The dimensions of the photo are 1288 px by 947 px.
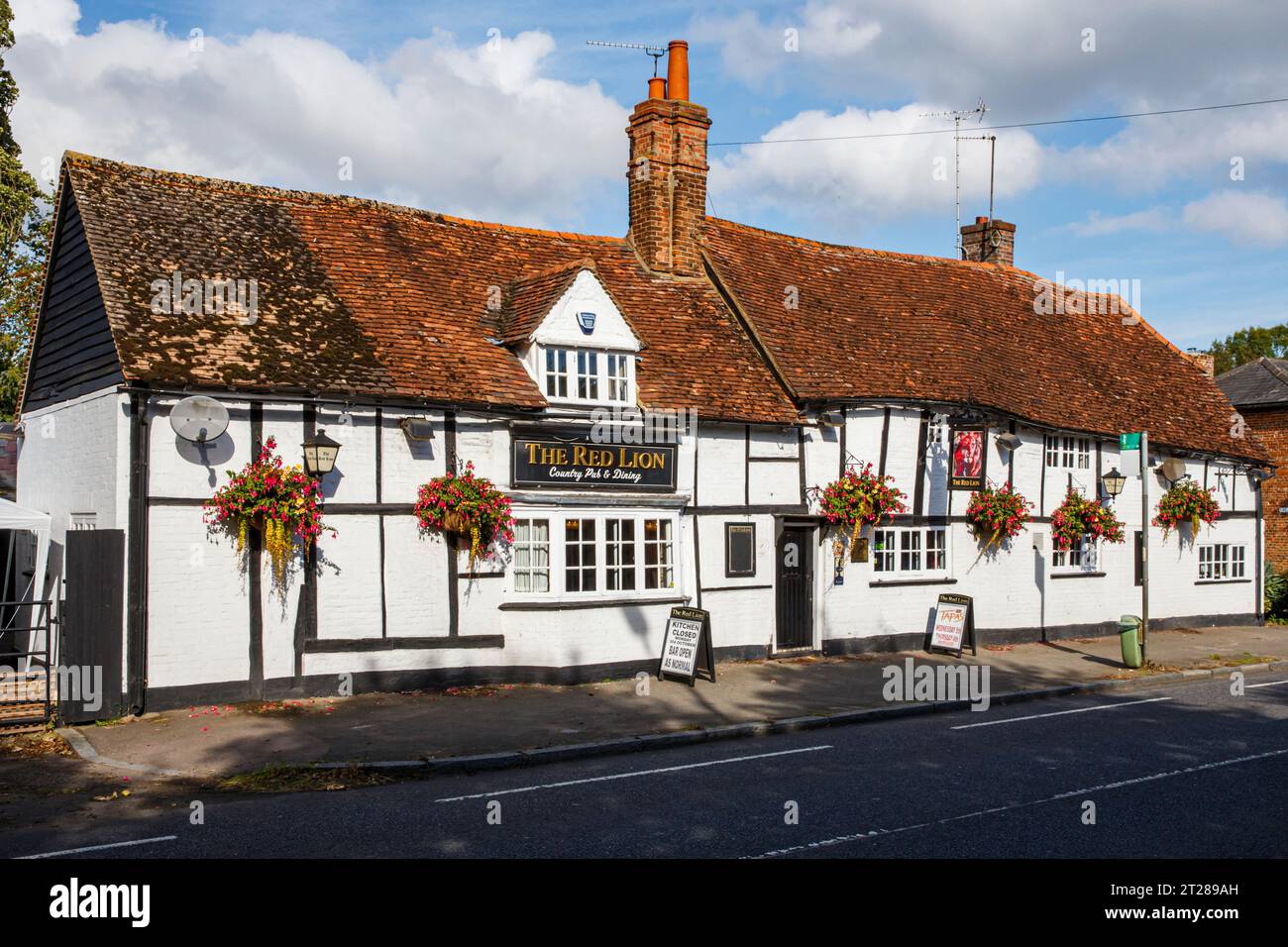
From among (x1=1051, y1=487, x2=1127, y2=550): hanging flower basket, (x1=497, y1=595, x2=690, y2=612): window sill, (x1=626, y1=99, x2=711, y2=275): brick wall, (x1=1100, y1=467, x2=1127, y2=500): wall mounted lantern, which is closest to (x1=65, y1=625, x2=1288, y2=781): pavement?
(x1=497, y1=595, x2=690, y2=612): window sill

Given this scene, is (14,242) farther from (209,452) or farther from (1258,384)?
(1258,384)

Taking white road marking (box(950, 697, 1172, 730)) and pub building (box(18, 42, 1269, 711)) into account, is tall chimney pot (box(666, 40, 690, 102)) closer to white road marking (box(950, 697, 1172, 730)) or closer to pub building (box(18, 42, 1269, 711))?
pub building (box(18, 42, 1269, 711))

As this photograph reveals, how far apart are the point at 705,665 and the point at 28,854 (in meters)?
10.1

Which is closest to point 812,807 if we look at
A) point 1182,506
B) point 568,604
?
point 568,604

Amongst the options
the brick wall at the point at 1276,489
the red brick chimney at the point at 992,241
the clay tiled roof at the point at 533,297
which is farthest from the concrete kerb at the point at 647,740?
the brick wall at the point at 1276,489

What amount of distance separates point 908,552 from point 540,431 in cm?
764

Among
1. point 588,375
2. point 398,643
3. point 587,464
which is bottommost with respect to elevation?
point 398,643

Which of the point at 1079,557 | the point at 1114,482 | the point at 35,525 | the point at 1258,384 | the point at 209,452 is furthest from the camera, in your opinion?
the point at 1258,384

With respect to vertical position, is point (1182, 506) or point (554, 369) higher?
point (554, 369)

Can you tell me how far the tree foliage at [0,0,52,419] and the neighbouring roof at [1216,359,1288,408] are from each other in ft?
102

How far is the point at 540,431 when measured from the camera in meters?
16.3

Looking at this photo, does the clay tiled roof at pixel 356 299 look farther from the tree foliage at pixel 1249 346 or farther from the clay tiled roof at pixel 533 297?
the tree foliage at pixel 1249 346

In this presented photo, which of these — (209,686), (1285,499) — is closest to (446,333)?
(209,686)

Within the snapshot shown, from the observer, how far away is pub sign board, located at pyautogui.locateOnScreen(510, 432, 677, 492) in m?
16.1
